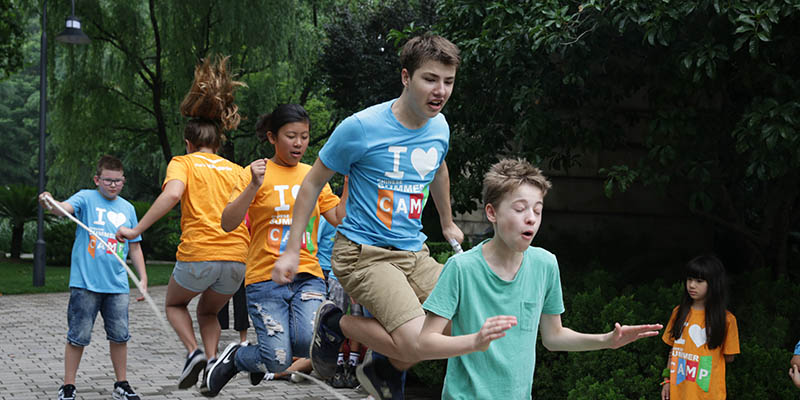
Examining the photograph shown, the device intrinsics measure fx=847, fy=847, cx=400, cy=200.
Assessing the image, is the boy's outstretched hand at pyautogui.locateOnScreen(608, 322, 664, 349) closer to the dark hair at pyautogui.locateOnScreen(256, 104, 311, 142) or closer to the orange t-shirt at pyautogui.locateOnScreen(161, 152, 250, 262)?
the dark hair at pyautogui.locateOnScreen(256, 104, 311, 142)

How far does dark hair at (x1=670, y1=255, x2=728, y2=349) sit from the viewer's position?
18.7ft

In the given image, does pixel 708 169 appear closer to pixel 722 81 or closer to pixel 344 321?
pixel 722 81

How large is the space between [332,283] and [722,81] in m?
3.72

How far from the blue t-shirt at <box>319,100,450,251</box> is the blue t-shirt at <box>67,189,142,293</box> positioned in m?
2.93

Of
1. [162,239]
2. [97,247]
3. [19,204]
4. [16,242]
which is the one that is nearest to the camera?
[97,247]

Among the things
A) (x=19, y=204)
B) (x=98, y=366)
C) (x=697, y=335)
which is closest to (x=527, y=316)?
(x=697, y=335)

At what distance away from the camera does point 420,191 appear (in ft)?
15.1

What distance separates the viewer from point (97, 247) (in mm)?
6914

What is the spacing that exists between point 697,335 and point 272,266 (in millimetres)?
2934

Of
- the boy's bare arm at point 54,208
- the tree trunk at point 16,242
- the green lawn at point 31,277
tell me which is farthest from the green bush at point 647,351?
the tree trunk at point 16,242

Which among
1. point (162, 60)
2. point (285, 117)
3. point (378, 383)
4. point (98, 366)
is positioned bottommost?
point (98, 366)

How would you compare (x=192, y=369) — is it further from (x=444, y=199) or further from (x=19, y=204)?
(x=19, y=204)

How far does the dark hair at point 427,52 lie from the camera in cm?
432

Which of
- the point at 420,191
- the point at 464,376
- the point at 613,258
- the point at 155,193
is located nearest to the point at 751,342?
the point at 420,191
